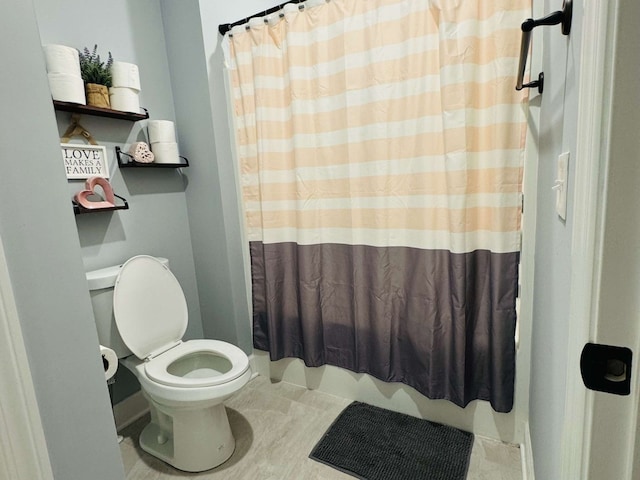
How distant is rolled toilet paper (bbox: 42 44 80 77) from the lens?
142 centimetres

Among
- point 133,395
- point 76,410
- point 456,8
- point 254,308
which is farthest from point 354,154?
point 133,395

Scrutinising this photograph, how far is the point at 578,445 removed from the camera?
1.46ft

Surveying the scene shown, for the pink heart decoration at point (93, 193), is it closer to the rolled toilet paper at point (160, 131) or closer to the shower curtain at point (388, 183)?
the rolled toilet paper at point (160, 131)

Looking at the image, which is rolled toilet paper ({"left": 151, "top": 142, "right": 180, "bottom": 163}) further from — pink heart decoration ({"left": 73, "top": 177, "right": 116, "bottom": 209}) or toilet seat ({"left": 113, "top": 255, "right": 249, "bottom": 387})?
toilet seat ({"left": 113, "top": 255, "right": 249, "bottom": 387})

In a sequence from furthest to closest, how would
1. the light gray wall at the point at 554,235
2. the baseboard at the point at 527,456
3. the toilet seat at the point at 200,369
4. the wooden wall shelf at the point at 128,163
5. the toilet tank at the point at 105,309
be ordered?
the wooden wall shelf at the point at 128,163
the toilet tank at the point at 105,309
the toilet seat at the point at 200,369
the baseboard at the point at 527,456
the light gray wall at the point at 554,235

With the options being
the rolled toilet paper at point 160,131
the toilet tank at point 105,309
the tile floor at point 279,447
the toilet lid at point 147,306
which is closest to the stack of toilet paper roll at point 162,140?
the rolled toilet paper at point 160,131

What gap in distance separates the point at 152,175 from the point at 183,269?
1.93 feet

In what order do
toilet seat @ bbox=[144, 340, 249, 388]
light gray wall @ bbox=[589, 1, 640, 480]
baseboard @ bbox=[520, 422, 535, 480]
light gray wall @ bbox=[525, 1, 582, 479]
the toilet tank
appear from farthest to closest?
1. the toilet tank
2. toilet seat @ bbox=[144, 340, 249, 388]
3. baseboard @ bbox=[520, 422, 535, 480]
4. light gray wall @ bbox=[525, 1, 582, 479]
5. light gray wall @ bbox=[589, 1, 640, 480]

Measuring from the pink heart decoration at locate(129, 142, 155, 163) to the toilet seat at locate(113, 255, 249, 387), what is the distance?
1.70 feet

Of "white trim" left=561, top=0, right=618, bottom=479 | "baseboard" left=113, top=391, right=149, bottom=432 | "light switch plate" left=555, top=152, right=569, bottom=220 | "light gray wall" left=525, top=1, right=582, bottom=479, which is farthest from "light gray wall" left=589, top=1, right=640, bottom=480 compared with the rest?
"baseboard" left=113, top=391, right=149, bottom=432

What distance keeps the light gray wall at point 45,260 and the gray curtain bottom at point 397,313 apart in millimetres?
1103

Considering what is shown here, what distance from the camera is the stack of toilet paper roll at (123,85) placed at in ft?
5.45

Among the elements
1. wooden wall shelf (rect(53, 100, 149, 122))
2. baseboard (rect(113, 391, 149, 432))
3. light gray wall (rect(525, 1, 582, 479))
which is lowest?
baseboard (rect(113, 391, 149, 432))

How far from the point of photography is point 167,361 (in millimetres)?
1604
